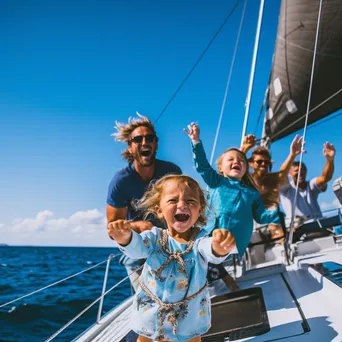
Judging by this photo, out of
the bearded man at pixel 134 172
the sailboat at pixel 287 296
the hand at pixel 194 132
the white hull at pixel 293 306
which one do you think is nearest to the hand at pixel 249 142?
the sailboat at pixel 287 296

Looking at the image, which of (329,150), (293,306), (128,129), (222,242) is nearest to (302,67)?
(329,150)

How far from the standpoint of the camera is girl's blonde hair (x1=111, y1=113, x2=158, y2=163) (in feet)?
9.27

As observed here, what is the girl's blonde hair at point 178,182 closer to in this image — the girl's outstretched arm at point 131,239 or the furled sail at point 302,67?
the girl's outstretched arm at point 131,239

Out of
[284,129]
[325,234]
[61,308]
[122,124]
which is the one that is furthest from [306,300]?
[284,129]

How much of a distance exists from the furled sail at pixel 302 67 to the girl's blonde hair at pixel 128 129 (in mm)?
5001

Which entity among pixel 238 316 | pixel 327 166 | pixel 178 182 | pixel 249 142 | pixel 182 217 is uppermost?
pixel 249 142

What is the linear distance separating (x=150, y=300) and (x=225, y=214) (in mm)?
1177

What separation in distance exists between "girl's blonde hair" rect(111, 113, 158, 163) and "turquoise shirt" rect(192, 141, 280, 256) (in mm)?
585

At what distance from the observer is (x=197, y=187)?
5.06 feet

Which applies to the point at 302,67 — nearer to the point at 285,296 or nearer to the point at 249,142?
the point at 249,142

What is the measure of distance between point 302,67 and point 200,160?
6.07 metres

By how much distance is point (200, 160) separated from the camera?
2.48 metres

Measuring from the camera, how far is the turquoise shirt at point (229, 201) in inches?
96.0

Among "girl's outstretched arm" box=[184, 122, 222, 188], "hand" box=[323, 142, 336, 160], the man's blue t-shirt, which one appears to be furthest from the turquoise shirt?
"hand" box=[323, 142, 336, 160]
